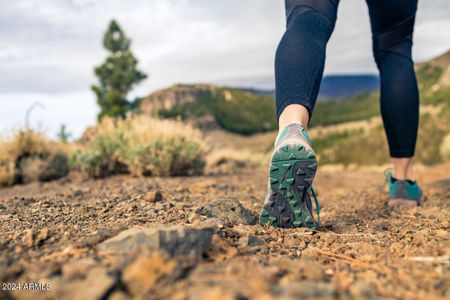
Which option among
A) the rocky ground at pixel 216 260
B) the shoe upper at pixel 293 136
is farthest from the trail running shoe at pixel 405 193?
the shoe upper at pixel 293 136

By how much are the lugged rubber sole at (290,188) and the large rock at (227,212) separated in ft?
0.35

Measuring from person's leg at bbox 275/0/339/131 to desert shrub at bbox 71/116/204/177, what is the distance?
157 inches

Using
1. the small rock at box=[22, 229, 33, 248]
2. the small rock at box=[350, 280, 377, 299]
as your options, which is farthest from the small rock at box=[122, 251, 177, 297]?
the small rock at box=[22, 229, 33, 248]

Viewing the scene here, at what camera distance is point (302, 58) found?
1812 millimetres

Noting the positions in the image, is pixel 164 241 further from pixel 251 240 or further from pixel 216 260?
pixel 251 240

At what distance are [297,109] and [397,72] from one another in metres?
1.08

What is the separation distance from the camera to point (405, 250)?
4.63 feet

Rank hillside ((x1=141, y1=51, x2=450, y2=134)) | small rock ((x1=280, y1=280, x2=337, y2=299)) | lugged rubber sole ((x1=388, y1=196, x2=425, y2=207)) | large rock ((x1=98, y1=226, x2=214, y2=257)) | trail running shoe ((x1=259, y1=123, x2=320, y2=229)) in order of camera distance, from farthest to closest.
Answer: hillside ((x1=141, y1=51, x2=450, y2=134)), lugged rubber sole ((x1=388, y1=196, x2=425, y2=207)), trail running shoe ((x1=259, y1=123, x2=320, y2=229)), large rock ((x1=98, y1=226, x2=214, y2=257)), small rock ((x1=280, y1=280, x2=337, y2=299))

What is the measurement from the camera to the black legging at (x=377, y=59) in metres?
1.80

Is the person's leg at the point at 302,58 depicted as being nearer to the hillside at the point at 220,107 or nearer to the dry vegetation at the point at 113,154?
the dry vegetation at the point at 113,154

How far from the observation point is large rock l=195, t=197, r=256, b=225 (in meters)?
1.82

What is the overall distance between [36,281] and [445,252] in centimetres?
116

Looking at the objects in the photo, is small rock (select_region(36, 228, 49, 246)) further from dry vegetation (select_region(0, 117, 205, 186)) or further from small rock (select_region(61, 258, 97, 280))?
dry vegetation (select_region(0, 117, 205, 186))

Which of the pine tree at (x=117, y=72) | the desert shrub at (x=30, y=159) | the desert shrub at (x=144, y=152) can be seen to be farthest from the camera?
the pine tree at (x=117, y=72)
